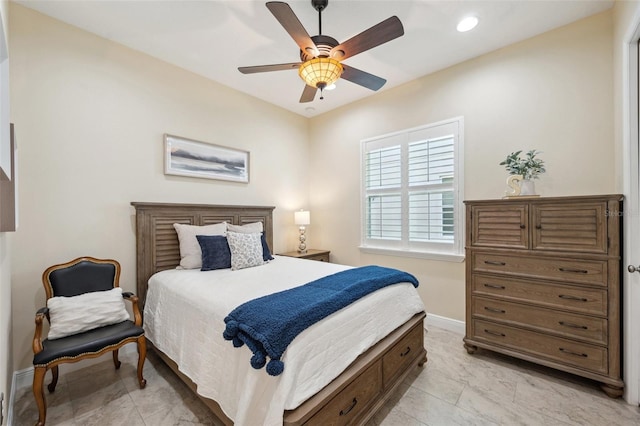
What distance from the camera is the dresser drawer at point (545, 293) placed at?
2.07m

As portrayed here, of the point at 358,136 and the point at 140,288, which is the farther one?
the point at 358,136

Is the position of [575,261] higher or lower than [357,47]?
lower

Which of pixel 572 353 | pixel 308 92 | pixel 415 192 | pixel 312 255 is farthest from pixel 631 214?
pixel 312 255

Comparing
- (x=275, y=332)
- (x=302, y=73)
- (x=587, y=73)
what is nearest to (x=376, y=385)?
(x=275, y=332)

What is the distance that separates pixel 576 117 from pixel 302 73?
2459 mm

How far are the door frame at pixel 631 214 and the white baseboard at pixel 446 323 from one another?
127cm

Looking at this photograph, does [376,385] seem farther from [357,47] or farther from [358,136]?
[358,136]

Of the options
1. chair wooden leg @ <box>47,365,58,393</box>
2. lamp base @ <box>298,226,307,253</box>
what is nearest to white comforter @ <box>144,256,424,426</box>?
chair wooden leg @ <box>47,365,58,393</box>

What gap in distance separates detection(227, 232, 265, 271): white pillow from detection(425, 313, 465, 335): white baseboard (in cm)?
214

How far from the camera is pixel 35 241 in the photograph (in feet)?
7.36

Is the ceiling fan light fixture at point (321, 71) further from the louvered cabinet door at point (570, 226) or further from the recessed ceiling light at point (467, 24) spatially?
the louvered cabinet door at point (570, 226)

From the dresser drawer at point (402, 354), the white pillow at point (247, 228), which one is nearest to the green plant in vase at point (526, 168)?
the dresser drawer at point (402, 354)

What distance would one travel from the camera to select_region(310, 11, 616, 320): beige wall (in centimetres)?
236

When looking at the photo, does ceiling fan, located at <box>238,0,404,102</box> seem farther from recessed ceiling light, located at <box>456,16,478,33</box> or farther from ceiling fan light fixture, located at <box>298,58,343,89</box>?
recessed ceiling light, located at <box>456,16,478,33</box>
